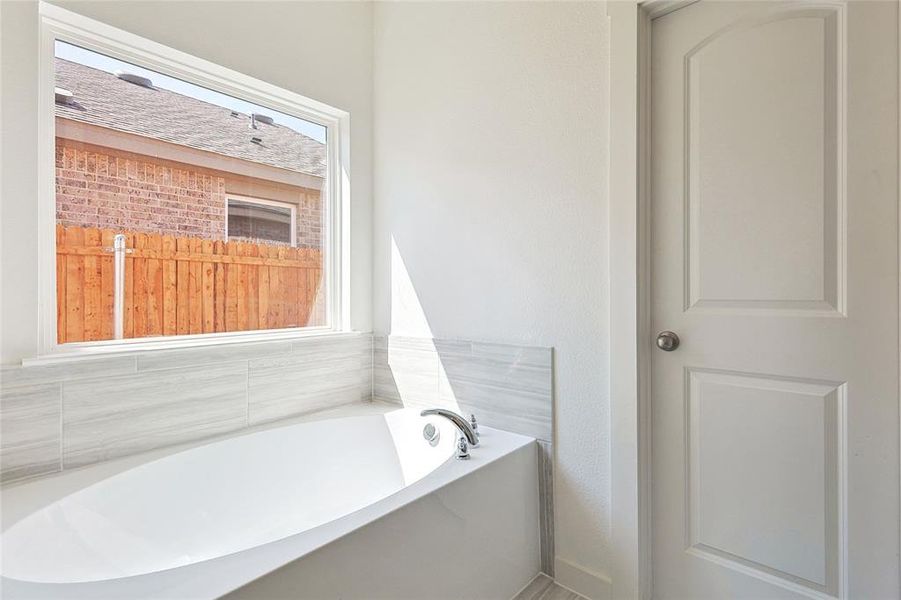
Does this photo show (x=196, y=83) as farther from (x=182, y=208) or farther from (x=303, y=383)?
(x=303, y=383)

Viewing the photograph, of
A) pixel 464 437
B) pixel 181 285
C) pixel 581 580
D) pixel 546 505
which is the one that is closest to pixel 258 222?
pixel 181 285

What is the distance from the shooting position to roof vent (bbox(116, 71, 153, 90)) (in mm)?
1688

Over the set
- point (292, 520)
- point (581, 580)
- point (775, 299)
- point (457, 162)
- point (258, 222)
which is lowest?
point (581, 580)

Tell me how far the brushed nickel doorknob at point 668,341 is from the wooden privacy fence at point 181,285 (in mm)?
1610

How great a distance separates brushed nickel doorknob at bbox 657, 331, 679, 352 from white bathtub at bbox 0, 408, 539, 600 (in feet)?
1.99

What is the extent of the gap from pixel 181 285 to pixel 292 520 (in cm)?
105

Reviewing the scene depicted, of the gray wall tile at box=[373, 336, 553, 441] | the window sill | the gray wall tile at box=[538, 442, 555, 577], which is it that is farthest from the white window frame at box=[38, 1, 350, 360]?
the gray wall tile at box=[538, 442, 555, 577]

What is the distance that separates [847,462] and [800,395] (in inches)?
7.5

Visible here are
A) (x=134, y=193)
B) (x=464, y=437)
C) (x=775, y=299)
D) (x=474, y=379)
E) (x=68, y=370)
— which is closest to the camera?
(x=775, y=299)

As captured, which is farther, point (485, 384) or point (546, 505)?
point (485, 384)

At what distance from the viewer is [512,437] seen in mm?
1765

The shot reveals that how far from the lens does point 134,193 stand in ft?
5.60

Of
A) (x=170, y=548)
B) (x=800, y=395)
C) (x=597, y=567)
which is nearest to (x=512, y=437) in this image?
(x=597, y=567)

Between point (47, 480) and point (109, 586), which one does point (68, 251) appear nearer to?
point (47, 480)
